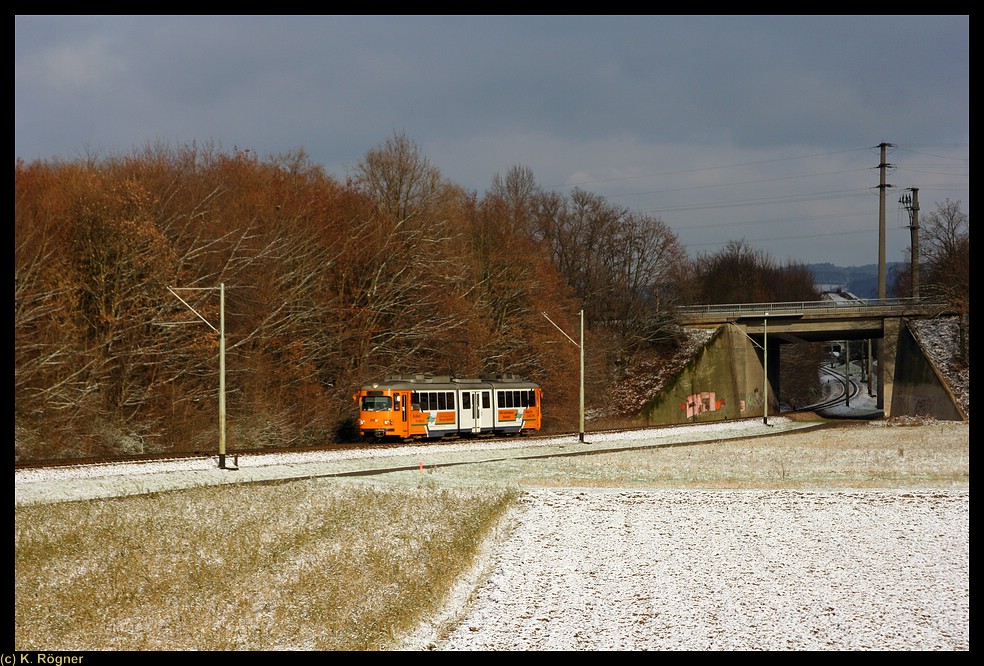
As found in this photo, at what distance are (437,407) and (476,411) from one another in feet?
9.22

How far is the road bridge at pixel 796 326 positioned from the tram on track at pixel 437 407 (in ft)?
89.4

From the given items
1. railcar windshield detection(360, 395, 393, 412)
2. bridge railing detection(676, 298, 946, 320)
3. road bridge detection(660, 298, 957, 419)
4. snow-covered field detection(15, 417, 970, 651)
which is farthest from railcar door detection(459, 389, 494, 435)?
bridge railing detection(676, 298, 946, 320)

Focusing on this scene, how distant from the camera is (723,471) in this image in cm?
3325

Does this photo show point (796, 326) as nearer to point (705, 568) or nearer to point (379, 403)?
point (379, 403)

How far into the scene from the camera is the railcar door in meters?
45.3

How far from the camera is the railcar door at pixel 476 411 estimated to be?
45.3 meters

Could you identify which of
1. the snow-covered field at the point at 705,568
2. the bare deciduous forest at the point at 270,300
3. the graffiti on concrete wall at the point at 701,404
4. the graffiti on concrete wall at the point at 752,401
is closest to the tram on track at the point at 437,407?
the bare deciduous forest at the point at 270,300

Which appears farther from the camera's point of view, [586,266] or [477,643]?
[586,266]

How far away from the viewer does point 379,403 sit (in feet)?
140

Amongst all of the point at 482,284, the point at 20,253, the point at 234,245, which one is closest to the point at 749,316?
the point at 482,284

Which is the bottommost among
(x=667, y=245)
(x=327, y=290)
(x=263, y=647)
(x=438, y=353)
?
(x=263, y=647)

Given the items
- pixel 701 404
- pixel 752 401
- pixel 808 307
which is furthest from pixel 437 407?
pixel 808 307
